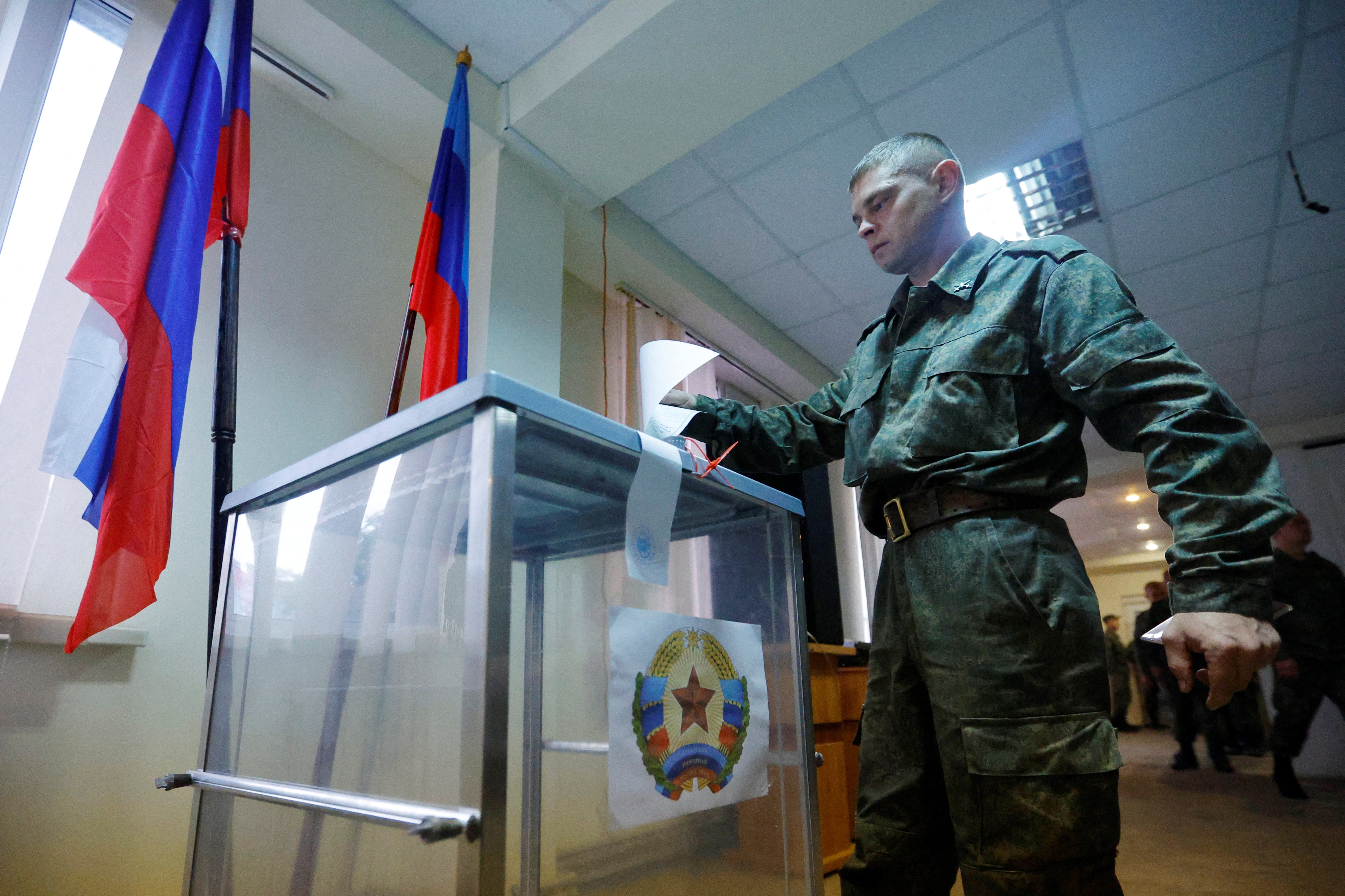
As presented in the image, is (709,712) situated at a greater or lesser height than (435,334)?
lesser

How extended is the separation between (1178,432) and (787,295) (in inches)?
123

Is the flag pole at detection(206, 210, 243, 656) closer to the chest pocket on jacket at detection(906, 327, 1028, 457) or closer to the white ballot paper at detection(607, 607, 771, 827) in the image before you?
the white ballot paper at detection(607, 607, 771, 827)

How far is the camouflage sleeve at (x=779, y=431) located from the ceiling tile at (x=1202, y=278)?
3146mm

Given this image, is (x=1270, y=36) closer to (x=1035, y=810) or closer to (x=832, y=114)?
(x=832, y=114)

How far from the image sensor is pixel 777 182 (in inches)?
116

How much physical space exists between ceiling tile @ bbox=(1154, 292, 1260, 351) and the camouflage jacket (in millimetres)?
3540

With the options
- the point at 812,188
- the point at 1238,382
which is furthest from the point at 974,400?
the point at 1238,382

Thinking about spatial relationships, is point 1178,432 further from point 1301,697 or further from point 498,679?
point 1301,697

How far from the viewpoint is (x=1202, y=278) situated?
3.61 m

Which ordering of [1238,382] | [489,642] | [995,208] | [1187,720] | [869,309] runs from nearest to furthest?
[489,642], [995,208], [869,309], [1238,382], [1187,720]

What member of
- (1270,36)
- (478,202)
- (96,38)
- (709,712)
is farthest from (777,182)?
(709,712)

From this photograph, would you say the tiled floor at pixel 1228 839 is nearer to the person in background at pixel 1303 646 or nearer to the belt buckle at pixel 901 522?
the person in background at pixel 1303 646

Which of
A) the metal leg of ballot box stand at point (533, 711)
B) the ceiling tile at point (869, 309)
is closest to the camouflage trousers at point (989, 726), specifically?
the metal leg of ballot box stand at point (533, 711)

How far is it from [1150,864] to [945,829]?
→ 2132 mm
